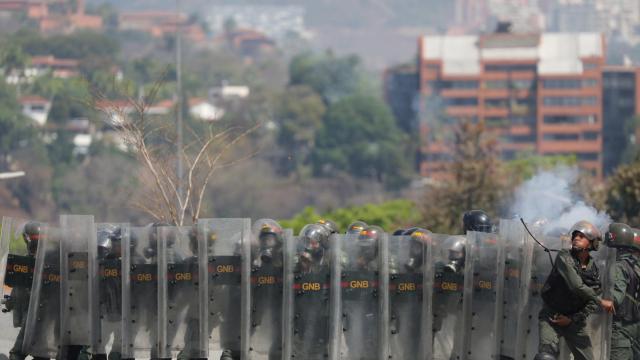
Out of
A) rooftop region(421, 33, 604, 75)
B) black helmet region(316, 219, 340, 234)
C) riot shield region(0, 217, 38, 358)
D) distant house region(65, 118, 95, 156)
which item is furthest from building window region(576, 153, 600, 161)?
riot shield region(0, 217, 38, 358)

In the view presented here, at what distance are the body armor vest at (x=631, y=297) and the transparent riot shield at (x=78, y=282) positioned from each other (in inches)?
215

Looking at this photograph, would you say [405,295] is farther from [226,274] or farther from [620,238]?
[620,238]

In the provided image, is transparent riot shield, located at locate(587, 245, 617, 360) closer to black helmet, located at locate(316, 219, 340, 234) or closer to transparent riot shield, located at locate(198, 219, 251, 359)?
black helmet, located at locate(316, 219, 340, 234)

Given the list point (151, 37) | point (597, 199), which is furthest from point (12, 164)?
point (151, 37)

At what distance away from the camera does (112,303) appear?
1670 centimetres

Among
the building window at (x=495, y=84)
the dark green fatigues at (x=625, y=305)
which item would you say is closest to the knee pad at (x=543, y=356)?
the dark green fatigues at (x=625, y=305)

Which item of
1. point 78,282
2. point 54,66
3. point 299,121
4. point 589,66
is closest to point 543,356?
point 78,282

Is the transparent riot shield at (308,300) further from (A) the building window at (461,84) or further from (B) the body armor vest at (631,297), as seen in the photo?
(A) the building window at (461,84)

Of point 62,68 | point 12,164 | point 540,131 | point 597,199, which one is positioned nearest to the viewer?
point 597,199

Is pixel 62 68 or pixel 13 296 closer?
pixel 13 296

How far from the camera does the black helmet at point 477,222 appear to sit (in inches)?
712

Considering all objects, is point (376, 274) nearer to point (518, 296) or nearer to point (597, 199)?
point (518, 296)

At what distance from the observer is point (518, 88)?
153000 mm

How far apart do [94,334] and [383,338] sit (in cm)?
313
